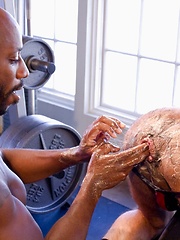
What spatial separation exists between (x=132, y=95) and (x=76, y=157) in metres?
1.32

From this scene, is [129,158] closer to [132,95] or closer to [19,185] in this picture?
[19,185]

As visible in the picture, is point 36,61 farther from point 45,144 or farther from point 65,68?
point 65,68

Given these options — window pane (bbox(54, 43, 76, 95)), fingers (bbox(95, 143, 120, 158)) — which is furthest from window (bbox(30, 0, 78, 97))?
fingers (bbox(95, 143, 120, 158))

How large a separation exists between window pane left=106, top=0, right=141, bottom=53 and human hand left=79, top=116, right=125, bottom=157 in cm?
137

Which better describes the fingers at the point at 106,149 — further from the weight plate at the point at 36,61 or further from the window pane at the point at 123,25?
the window pane at the point at 123,25

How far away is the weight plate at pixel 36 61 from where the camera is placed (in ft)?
8.29

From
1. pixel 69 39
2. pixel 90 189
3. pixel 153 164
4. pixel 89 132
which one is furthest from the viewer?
pixel 69 39

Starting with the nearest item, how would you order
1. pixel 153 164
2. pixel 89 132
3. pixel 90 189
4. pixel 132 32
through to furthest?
pixel 153 164, pixel 90 189, pixel 89 132, pixel 132 32

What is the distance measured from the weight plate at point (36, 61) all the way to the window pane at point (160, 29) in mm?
586

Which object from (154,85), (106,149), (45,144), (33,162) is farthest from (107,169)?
(154,85)

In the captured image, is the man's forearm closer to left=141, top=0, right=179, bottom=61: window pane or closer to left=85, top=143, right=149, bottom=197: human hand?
left=85, top=143, right=149, bottom=197: human hand

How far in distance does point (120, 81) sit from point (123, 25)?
0.36 m

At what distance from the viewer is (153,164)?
1302 mm

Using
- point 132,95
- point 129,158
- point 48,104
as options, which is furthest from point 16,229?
point 48,104
